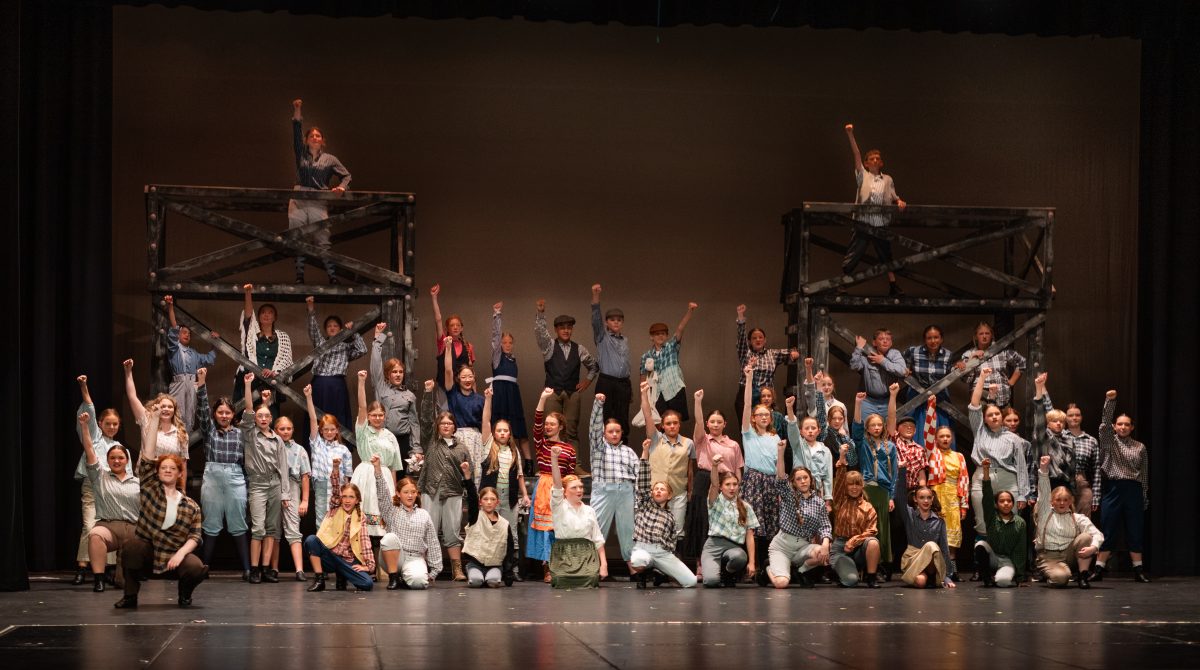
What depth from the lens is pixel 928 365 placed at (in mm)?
12906

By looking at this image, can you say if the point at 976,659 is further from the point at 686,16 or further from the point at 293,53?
the point at 293,53

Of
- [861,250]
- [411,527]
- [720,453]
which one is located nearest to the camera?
[411,527]

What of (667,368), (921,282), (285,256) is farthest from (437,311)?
(921,282)

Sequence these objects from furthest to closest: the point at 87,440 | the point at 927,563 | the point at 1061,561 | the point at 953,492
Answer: the point at 953,492
the point at 1061,561
the point at 927,563
the point at 87,440

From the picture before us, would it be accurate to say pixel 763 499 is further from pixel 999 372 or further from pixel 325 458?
pixel 325 458

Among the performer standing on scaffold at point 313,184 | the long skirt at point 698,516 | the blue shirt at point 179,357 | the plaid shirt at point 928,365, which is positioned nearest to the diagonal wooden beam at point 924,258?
the plaid shirt at point 928,365

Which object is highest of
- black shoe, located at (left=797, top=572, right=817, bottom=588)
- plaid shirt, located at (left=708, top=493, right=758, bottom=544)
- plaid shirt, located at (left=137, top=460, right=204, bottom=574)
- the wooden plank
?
the wooden plank

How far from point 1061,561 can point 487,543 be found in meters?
4.45

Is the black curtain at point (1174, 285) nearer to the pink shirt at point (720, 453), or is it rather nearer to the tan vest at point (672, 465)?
the pink shirt at point (720, 453)

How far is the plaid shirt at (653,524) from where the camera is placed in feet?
36.6

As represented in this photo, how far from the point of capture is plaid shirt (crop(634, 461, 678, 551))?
11156 millimetres

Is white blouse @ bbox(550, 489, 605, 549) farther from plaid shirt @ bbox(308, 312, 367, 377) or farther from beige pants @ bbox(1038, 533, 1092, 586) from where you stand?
beige pants @ bbox(1038, 533, 1092, 586)

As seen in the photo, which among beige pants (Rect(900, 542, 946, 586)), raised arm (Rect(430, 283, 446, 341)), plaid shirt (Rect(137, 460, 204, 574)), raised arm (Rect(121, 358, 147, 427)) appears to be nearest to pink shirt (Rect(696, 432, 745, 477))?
beige pants (Rect(900, 542, 946, 586))

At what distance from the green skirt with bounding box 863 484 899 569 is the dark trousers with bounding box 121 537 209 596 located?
17.0 feet
